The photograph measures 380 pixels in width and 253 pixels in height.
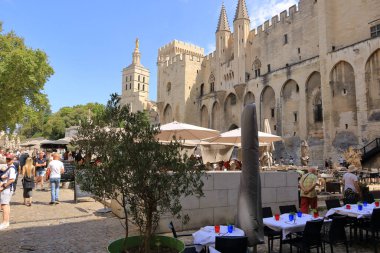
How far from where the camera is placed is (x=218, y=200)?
8.23 meters

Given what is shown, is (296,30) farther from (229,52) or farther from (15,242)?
(15,242)

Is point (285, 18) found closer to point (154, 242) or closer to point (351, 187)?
point (351, 187)

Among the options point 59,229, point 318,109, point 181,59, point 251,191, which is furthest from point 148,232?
point 181,59

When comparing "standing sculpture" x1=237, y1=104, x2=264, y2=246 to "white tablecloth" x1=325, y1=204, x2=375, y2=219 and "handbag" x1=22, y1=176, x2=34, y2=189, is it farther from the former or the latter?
"handbag" x1=22, y1=176, x2=34, y2=189

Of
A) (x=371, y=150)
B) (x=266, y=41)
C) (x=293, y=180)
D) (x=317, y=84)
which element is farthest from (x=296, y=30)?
(x=293, y=180)

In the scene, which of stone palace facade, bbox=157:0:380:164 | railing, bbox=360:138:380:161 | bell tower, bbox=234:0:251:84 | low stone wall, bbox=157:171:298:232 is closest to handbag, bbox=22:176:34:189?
low stone wall, bbox=157:171:298:232

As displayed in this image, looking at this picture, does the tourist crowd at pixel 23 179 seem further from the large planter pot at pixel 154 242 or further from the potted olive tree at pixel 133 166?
the large planter pot at pixel 154 242

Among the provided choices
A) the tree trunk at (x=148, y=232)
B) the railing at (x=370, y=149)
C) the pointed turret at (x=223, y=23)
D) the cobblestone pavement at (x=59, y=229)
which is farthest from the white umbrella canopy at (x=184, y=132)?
the pointed turret at (x=223, y=23)

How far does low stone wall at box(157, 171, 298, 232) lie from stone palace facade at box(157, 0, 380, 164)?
14660 millimetres

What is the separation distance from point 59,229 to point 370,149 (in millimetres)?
19633

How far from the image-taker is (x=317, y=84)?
25.4 m

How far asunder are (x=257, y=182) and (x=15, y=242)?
17.1 ft

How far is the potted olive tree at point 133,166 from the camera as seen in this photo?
3.72 m

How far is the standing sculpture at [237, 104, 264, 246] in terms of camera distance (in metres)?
4.82
